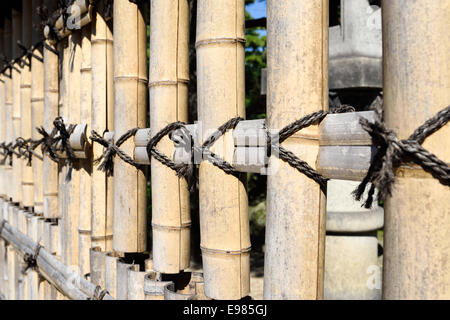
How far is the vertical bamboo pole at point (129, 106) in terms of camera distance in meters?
2.28

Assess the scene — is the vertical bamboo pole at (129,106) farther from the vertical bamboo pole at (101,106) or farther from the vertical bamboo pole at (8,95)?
the vertical bamboo pole at (8,95)

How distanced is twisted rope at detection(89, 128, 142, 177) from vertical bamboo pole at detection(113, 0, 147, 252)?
3cm

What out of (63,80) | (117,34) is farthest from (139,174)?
(63,80)

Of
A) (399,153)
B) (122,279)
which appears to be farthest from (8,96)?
(399,153)

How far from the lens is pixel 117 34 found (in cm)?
231

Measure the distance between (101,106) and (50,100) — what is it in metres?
0.89

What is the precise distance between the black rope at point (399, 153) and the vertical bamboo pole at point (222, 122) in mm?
681

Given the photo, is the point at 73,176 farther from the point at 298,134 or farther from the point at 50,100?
the point at 298,134

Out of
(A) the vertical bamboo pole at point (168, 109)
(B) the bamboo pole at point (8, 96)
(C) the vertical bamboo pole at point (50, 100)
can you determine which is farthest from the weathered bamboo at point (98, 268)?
(B) the bamboo pole at point (8, 96)

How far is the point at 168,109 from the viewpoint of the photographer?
79.3 inches

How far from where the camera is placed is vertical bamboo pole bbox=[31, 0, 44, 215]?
12.1 ft

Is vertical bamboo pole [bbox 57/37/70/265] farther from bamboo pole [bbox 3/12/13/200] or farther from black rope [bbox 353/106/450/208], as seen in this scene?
black rope [bbox 353/106/450/208]
